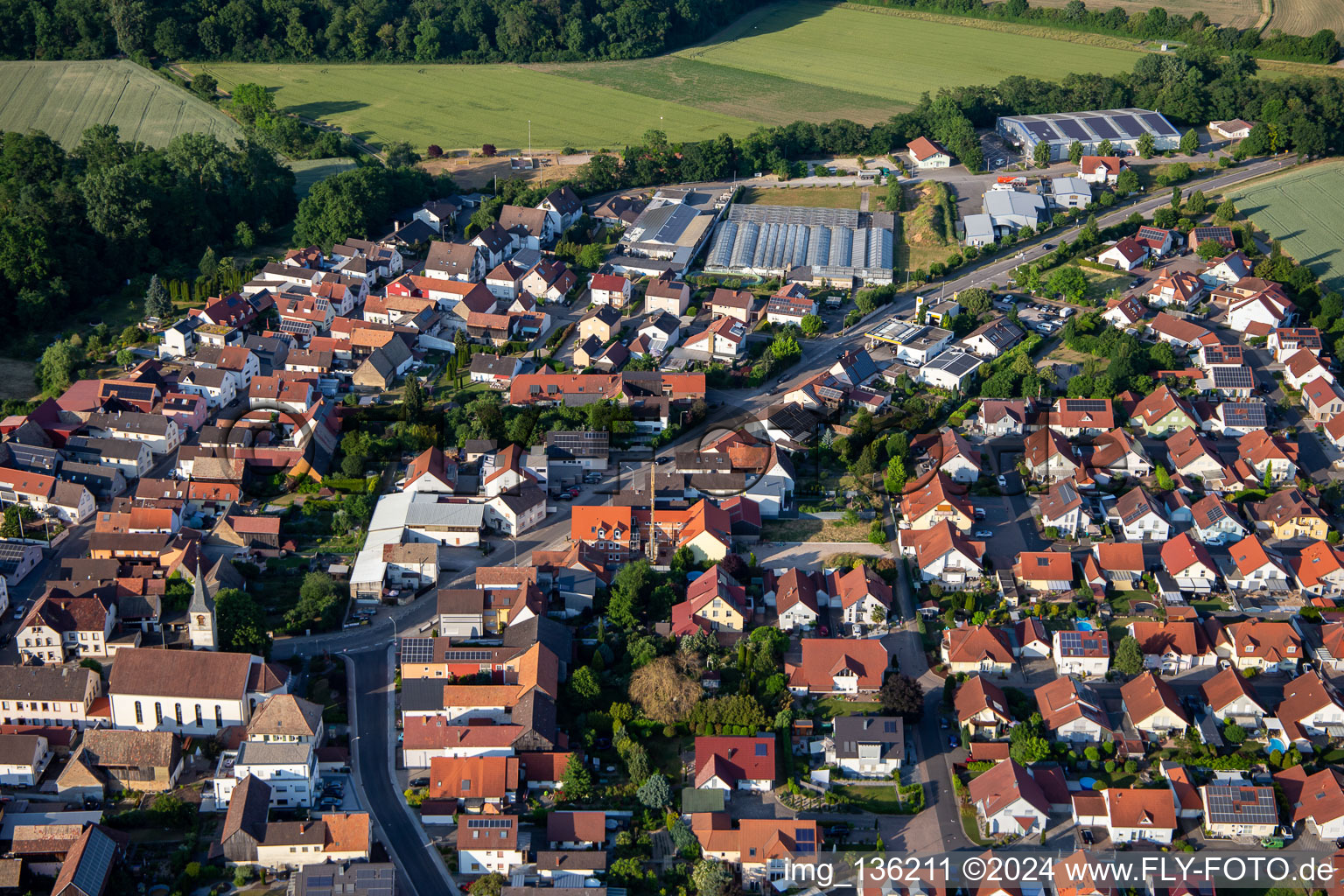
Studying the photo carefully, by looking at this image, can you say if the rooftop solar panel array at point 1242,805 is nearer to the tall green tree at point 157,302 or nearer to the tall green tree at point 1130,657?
the tall green tree at point 1130,657

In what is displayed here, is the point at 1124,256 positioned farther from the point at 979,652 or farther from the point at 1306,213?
the point at 979,652

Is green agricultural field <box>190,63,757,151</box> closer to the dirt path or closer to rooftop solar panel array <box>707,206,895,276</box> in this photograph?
rooftop solar panel array <box>707,206,895,276</box>

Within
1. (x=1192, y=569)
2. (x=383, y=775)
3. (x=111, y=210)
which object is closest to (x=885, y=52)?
(x=111, y=210)

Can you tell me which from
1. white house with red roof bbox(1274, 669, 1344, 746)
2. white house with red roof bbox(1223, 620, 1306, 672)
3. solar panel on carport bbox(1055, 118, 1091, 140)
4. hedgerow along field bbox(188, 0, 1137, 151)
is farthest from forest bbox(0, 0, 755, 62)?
white house with red roof bbox(1274, 669, 1344, 746)

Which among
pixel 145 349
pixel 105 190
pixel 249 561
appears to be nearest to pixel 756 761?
pixel 249 561

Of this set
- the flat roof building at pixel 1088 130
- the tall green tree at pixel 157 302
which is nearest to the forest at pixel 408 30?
the flat roof building at pixel 1088 130
